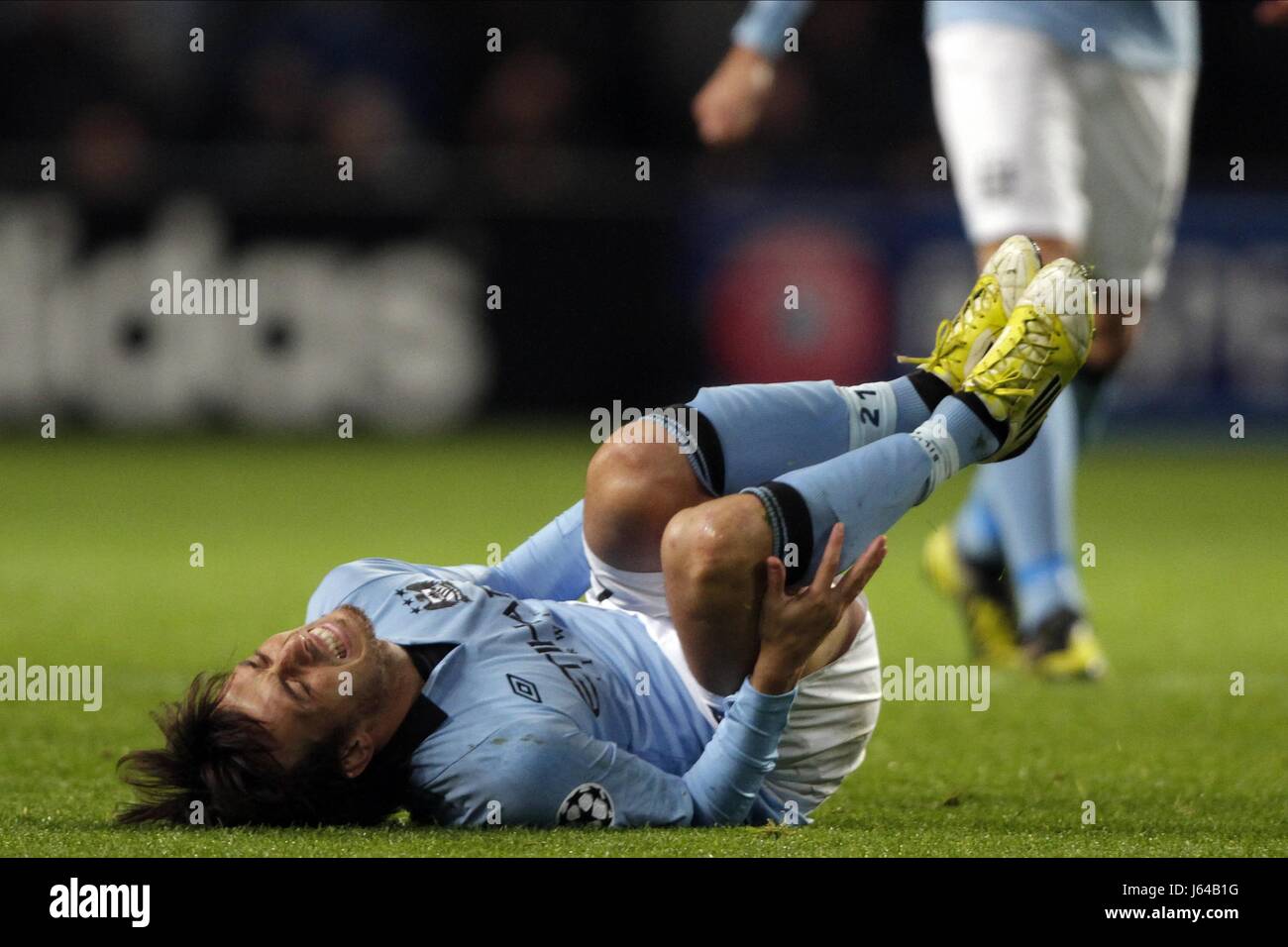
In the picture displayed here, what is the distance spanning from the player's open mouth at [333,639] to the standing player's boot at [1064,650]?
2.50m

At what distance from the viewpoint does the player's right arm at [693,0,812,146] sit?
5.17m

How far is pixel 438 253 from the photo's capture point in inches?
449

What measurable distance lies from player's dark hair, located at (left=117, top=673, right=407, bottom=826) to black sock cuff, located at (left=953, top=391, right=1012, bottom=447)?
1158mm

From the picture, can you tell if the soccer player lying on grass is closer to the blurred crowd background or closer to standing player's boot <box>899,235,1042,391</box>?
standing player's boot <box>899,235,1042,391</box>

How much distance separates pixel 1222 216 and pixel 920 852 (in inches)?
348

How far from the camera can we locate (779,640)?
3266 millimetres

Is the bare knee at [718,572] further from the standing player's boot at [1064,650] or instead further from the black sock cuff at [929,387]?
the standing player's boot at [1064,650]

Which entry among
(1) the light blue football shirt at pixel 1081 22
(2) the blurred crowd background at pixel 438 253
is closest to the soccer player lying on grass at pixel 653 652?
(1) the light blue football shirt at pixel 1081 22

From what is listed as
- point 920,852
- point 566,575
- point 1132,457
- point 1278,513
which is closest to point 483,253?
point 1132,457

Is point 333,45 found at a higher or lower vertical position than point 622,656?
higher

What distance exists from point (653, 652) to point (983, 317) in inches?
36.3

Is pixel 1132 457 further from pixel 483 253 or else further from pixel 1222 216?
pixel 483 253

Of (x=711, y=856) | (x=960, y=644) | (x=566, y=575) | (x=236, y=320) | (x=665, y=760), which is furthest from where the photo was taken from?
(x=236, y=320)

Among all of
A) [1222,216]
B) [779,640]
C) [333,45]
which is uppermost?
[333,45]
